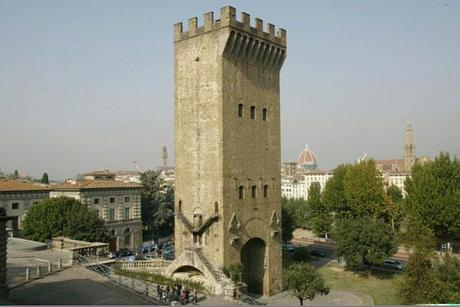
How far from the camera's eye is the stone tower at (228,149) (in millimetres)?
31969

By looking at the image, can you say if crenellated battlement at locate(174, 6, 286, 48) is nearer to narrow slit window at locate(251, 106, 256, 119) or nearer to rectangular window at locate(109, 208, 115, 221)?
narrow slit window at locate(251, 106, 256, 119)

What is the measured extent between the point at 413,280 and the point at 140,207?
126 feet

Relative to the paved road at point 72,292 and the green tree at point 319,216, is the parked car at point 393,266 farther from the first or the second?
the paved road at point 72,292

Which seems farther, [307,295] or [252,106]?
[252,106]

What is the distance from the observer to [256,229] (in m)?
34.4

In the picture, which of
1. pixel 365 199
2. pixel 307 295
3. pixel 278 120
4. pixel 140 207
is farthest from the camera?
pixel 140 207

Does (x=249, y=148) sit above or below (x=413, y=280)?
above

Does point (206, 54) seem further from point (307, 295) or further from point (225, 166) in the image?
point (307, 295)

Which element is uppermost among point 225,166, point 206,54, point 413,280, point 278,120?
point 206,54

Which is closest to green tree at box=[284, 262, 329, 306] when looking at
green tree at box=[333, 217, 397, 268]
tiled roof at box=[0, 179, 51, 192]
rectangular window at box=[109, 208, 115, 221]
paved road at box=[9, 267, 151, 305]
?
paved road at box=[9, 267, 151, 305]

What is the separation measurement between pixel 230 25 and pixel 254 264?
16.7 meters

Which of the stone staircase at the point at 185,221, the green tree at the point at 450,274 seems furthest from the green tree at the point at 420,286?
the stone staircase at the point at 185,221

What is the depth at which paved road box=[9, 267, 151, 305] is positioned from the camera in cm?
2175

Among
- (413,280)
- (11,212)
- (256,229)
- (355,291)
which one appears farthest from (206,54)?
(11,212)
